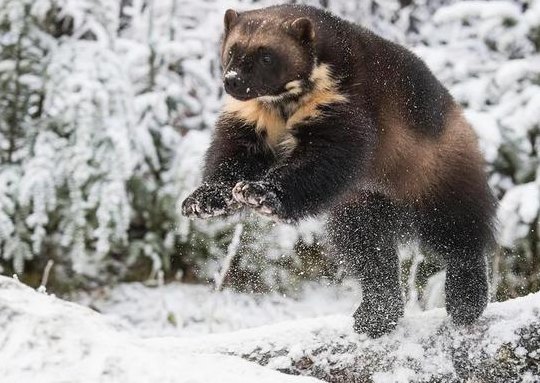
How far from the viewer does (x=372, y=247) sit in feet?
13.0

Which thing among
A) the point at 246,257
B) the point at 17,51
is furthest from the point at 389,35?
the point at 17,51

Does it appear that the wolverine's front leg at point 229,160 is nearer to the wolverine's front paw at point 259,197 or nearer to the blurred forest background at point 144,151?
the wolverine's front paw at point 259,197

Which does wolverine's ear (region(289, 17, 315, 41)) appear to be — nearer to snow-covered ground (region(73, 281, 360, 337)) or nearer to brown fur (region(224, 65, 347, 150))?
brown fur (region(224, 65, 347, 150))

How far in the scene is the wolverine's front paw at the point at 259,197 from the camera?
2.99m

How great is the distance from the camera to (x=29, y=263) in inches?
263

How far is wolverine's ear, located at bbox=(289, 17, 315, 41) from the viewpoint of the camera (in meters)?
3.32

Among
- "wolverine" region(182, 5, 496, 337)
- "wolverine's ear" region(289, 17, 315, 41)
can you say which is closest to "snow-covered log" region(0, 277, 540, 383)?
"wolverine" region(182, 5, 496, 337)

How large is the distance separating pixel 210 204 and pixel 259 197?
0.28 m

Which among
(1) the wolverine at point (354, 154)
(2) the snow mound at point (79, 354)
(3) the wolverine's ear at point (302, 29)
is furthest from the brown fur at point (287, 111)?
(2) the snow mound at point (79, 354)

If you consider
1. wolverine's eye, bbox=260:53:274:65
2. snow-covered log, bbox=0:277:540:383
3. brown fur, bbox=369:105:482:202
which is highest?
wolverine's eye, bbox=260:53:274:65

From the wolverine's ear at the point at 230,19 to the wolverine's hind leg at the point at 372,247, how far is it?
92 centimetres

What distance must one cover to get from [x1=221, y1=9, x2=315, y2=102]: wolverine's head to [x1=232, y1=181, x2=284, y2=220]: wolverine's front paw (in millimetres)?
383

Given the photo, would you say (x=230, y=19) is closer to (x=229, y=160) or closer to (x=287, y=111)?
(x=287, y=111)

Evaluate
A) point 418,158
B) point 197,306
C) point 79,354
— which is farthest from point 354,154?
point 197,306
